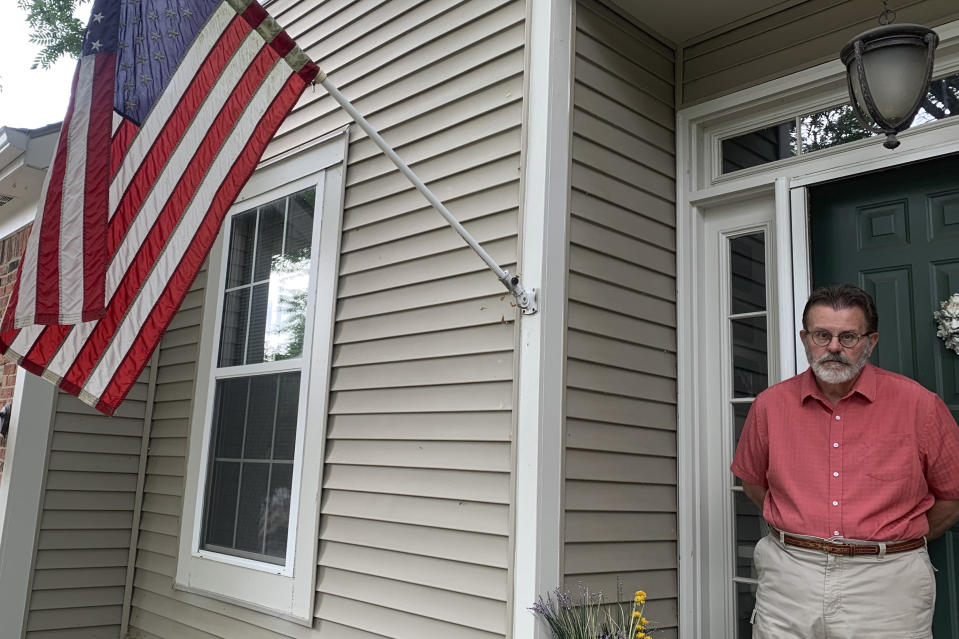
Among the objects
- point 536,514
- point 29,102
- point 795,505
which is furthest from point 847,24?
point 29,102

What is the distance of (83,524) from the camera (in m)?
5.16

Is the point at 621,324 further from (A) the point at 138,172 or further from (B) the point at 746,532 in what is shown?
(A) the point at 138,172

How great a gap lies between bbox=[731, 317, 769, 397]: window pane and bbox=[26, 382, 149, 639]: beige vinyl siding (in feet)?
13.1

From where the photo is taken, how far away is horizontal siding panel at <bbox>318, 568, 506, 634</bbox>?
2885 mm

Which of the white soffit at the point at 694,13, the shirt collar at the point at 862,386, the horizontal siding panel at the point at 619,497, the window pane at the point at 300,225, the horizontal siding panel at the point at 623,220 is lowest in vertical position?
the horizontal siding panel at the point at 619,497

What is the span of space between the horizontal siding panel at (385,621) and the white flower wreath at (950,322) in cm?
180

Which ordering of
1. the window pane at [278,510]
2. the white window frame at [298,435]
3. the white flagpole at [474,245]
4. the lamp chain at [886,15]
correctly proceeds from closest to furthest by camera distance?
1. the lamp chain at [886,15]
2. the white flagpole at [474,245]
3. the white window frame at [298,435]
4. the window pane at [278,510]

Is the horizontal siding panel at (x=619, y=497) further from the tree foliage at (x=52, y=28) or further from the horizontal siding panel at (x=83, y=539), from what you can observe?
the tree foliage at (x=52, y=28)

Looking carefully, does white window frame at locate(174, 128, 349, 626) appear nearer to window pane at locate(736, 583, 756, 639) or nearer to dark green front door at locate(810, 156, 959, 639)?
window pane at locate(736, 583, 756, 639)

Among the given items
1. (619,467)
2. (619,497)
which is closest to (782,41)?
(619,467)

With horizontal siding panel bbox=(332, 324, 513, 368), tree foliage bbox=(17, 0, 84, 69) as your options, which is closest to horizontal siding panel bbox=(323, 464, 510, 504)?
horizontal siding panel bbox=(332, 324, 513, 368)

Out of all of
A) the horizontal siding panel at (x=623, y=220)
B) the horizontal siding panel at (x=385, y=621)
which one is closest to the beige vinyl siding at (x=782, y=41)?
the horizontal siding panel at (x=623, y=220)

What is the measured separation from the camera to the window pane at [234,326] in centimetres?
466

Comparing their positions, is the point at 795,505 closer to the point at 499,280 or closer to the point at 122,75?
the point at 499,280
